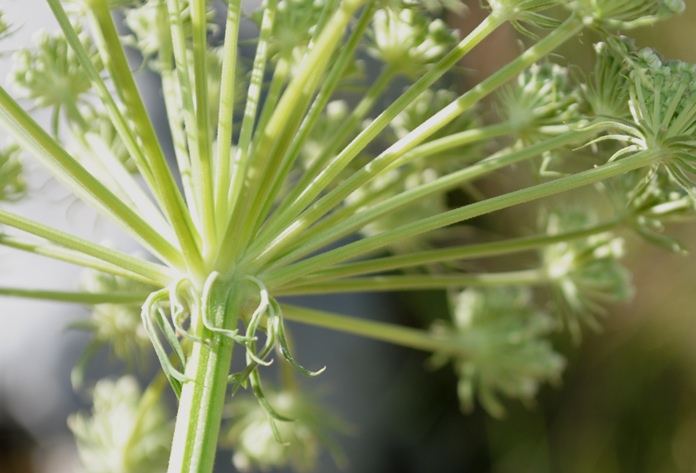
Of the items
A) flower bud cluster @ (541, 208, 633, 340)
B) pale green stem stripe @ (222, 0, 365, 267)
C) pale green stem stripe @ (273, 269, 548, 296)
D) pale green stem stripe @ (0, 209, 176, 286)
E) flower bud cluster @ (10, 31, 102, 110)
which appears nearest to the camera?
pale green stem stripe @ (222, 0, 365, 267)

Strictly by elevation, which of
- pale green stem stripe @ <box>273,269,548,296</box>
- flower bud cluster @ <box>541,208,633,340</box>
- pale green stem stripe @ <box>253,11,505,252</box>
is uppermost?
pale green stem stripe @ <box>253,11,505,252</box>

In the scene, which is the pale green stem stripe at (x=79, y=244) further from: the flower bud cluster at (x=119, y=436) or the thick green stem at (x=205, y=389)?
the flower bud cluster at (x=119, y=436)

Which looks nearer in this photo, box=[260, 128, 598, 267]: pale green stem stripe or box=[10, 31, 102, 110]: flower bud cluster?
box=[260, 128, 598, 267]: pale green stem stripe

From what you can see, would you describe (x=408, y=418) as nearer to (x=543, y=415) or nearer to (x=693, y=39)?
(x=543, y=415)

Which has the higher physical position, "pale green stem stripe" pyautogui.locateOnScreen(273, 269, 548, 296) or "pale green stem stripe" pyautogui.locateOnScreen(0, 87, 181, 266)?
"pale green stem stripe" pyautogui.locateOnScreen(0, 87, 181, 266)

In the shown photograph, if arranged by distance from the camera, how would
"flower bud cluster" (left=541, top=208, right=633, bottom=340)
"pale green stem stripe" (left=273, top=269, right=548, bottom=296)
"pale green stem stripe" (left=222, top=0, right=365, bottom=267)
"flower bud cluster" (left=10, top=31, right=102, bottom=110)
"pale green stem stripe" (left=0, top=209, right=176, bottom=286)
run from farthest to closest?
"flower bud cluster" (left=541, top=208, right=633, bottom=340) < "flower bud cluster" (left=10, top=31, right=102, bottom=110) < "pale green stem stripe" (left=273, top=269, right=548, bottom=296) < "pale green stem stripe" (left=0, top=209, right=176, bottom=286) < "pale green stem stripe" (left=222, top=0, right=365, bottom=267)

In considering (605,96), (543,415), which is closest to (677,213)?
(605,96)

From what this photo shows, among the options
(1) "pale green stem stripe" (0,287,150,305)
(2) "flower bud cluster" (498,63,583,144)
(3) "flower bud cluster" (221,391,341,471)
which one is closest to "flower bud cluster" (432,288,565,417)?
(3) "flower bud cluster" (221,391,341,471)

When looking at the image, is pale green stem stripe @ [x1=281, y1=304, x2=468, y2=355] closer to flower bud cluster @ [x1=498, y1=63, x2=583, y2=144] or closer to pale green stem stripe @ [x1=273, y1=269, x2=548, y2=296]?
pale green stem stripe @ [x1=273, y1=269, x2=548, y2=296]
